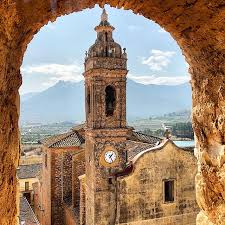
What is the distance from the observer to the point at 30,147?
61.2 metres

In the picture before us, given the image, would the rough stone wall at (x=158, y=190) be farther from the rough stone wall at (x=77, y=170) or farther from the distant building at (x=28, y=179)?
the distant building at (x=28, y=179)

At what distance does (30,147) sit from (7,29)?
200ft

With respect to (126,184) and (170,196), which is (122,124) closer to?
(126,184)

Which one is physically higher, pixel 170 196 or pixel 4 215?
pixel 4 215

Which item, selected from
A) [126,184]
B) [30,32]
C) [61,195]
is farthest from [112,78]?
[30,32]

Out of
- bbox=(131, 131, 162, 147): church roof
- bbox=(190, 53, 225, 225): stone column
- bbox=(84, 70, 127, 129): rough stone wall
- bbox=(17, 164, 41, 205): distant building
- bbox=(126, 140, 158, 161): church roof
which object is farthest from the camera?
bbox=(17, 164, 41, 205): distant building

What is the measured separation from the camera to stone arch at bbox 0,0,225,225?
2.70 m

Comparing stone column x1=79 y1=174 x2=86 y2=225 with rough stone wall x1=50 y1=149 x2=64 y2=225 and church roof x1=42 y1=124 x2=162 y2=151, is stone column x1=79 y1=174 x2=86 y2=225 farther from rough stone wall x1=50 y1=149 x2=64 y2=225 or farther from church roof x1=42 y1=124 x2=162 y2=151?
church roof x1=42 y1=124 x2=162 y2=151

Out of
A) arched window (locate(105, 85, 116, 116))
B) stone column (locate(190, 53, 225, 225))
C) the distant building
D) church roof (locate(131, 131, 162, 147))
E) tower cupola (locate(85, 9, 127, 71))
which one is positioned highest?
tower cupola (locate(85, 9, 127, 71))

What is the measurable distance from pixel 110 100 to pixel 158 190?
4943 mm

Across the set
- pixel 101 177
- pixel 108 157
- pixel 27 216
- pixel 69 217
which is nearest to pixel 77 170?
pixel 69 217

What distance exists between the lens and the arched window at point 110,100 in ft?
51.5

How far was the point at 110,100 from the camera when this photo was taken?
15.9 meters

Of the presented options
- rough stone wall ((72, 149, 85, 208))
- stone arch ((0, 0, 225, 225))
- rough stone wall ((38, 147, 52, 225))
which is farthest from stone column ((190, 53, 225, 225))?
rough stone wall ((38, 147, 52, 225))
